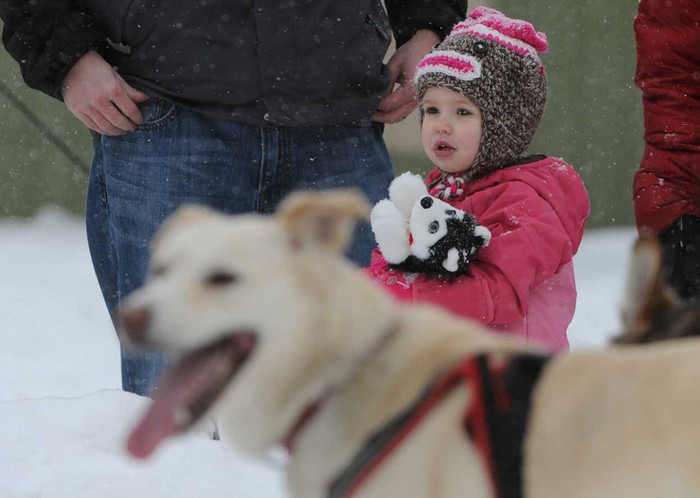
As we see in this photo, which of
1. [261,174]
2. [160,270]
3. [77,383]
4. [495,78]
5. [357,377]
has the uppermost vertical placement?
[160,270]

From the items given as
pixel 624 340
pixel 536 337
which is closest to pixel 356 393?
pixel 624 340

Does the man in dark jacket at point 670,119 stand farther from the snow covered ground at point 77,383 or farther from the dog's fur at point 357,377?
the dog's fur at point 357,377

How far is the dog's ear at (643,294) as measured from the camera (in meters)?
1.64

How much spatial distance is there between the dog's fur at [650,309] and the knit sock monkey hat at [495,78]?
1.21 meters

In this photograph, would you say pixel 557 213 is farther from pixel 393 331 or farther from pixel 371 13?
pixel 393 331

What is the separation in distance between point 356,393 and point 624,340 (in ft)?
2.36

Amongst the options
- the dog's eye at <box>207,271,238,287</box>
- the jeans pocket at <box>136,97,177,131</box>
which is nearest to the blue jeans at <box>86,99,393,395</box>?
the jeans pocket at <box>136,97,177,131</box>

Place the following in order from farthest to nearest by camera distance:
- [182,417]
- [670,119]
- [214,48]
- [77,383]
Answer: [77,383] → [670,119] → [214,48] → [182,417]

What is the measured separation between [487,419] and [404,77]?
222 cm

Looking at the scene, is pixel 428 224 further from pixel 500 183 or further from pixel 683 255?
pixel 683 255

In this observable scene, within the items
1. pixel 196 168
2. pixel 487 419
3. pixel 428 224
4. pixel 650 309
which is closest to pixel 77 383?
pixel 196 168

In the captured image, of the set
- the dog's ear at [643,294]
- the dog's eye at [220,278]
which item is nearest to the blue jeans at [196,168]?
the dog's ear at [643,294]

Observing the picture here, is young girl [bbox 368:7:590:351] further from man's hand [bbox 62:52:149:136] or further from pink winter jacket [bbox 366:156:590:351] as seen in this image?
man's hand [bbox 62:52:149:136]

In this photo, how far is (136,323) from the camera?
114cm
